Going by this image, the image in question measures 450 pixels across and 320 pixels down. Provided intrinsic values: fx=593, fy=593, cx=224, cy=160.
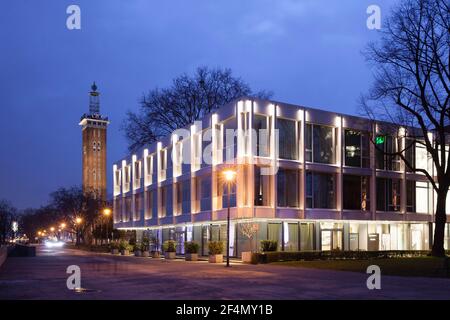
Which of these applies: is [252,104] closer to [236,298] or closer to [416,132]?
[416,132]

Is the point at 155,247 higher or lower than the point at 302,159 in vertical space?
lower

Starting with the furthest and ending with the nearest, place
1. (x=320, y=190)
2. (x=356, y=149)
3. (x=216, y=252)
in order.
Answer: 1. (x=356, y=149)
2. (x=320, y=190)
3. (x=216, y=252)

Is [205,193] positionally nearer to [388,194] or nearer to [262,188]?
[262,188]

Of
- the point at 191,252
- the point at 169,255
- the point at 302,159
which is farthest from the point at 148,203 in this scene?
the point at 302,159

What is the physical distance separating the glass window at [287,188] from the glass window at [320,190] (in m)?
1.12

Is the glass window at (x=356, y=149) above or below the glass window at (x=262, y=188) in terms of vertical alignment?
above

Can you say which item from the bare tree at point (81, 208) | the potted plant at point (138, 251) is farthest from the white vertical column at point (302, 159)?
the bare tree at point (81, 208)

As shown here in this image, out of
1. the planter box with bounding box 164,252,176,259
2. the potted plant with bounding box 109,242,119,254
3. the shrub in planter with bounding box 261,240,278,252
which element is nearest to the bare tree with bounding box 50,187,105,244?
the potted plant with bounding box 109,242,119,254

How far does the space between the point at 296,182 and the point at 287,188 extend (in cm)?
111

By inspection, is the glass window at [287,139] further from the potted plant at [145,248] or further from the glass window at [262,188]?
the potted plant at [145,248]

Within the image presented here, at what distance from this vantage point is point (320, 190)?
149 feet

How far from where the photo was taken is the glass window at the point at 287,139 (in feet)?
142

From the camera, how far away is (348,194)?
1852 inches
